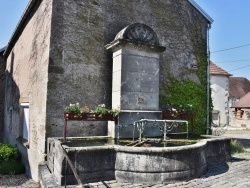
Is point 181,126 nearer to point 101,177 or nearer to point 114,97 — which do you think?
point 114,97

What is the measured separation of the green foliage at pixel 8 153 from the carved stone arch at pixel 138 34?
19.0 feet

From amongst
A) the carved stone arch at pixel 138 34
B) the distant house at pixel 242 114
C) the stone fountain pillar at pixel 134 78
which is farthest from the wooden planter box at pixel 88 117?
the distant house at pixel 242 114

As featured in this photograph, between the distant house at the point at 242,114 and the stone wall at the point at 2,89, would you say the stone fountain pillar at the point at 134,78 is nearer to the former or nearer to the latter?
the stone wall at the point at 2,89

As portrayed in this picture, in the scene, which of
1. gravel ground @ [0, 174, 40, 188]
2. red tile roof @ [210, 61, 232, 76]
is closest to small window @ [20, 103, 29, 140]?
gravel ground @ [0, 174, 40, 188]

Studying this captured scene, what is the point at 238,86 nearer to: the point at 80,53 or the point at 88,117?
the point at 80,53

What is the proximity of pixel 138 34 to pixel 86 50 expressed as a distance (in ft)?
5.29

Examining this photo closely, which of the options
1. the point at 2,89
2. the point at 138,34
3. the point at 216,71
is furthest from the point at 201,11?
the point at 216,71

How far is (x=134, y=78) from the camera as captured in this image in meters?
7.19

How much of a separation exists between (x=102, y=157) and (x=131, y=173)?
2.09 ft

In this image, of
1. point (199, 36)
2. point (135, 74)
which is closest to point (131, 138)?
point (135, 74)

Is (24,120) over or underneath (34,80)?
underneath

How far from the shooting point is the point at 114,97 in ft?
24.0

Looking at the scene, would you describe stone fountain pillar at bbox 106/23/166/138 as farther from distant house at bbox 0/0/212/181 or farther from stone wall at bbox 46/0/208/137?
stone wall at bbox 46/0/208/137

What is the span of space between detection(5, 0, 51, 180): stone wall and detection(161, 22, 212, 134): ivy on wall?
4061mm
